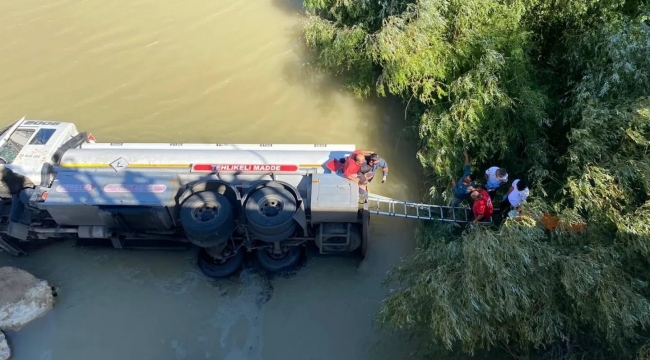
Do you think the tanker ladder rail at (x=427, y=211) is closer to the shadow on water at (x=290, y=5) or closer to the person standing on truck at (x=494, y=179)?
the person standing on truck at (x=494, y=179)

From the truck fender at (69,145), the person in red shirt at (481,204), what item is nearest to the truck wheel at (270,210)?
the person in red shirt at (481,204)

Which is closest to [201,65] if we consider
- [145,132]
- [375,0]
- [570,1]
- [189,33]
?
[189,33]

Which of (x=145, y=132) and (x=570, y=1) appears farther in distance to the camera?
(x=145, y=132)

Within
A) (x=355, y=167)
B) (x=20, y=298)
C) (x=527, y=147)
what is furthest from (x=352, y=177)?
(x=20, y=298)

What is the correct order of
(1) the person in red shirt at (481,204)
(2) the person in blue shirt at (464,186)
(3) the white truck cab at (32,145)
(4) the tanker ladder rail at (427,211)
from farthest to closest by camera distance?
(3) the white truck cab at (32,145), (4) the tanker ladder rail at (427,211), (2) the person in blue shirt at (464,186), (1) the person in red shirt at (481,204)

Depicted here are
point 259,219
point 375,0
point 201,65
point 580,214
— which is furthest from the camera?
point 201,65

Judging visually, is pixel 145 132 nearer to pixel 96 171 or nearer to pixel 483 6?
pixel 96 171

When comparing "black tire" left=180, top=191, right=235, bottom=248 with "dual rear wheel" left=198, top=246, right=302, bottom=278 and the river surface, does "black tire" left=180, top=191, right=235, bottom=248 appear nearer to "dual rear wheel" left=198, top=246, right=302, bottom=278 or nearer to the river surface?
"dual rear wheel" left=198, top=246, right=302, bottom=278
